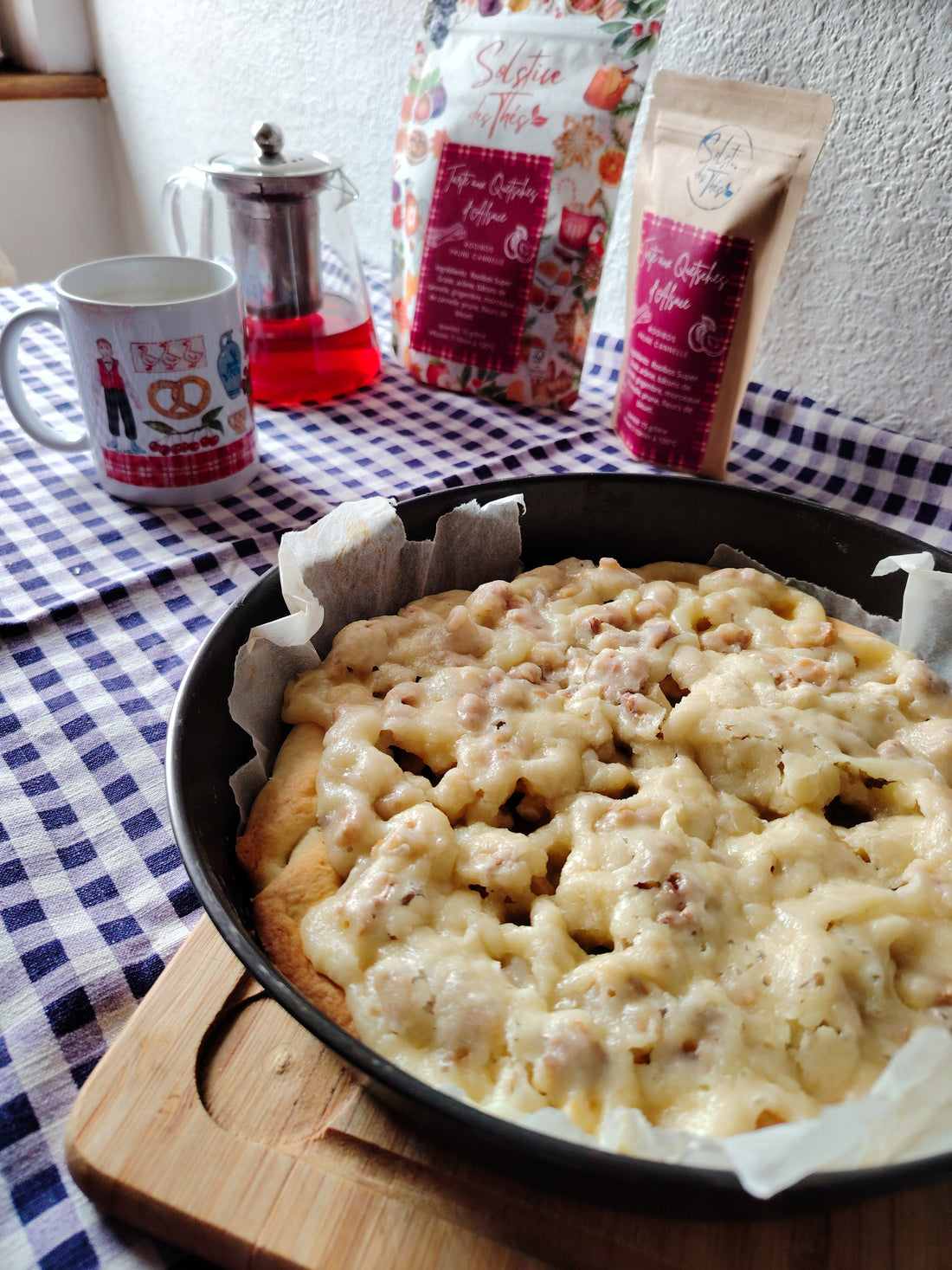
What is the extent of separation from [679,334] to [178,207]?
719 mm

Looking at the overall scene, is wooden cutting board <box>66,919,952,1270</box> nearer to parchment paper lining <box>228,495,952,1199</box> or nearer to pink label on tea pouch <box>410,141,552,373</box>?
parchment paper lining <box>228,495,952,1199</box>

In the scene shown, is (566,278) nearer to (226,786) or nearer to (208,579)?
(208,579)

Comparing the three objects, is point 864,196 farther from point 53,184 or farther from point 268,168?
point 53,184

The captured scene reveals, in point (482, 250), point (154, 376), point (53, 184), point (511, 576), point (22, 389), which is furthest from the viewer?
point (53, 184)

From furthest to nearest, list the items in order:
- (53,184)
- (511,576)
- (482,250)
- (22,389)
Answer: (53,184) < (482,250) < (22,389) < (511,576)

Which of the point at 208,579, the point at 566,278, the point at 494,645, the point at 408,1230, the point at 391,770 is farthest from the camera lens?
the point at 566,278

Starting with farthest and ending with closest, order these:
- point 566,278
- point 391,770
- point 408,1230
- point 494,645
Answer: point 566,278
point 494,645
point 391,770
point 408,1230

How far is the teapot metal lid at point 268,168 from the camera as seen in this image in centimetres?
118

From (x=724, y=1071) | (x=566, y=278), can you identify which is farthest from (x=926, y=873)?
(x=566, y=278)

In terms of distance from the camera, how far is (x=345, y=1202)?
1.66ft

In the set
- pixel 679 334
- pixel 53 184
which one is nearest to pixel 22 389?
pixel 679 334

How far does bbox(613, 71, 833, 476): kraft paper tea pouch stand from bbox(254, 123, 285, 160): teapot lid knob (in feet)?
1.54

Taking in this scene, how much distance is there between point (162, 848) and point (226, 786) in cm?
11

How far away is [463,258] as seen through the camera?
4.20 feet
